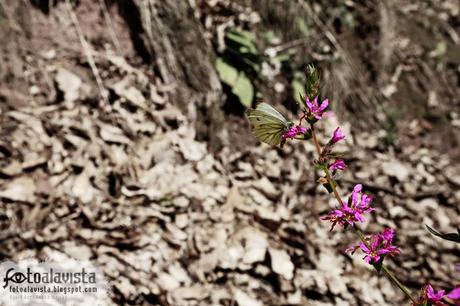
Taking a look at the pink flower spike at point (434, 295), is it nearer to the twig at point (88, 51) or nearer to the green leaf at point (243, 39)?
the twig at point (88, 51)

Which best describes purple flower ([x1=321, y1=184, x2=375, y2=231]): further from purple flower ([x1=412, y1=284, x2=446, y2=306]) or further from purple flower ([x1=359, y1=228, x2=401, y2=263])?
purple flower ([x1=412, y1=284, x2=446, y2=306])

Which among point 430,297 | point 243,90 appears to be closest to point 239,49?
point 243,90

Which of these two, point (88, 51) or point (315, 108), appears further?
point (88, 51)

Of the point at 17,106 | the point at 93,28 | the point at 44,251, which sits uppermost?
the point at 93,28

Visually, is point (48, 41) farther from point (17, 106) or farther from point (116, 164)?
point (116, 164)

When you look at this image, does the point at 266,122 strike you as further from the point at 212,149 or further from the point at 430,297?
the point at 212,149

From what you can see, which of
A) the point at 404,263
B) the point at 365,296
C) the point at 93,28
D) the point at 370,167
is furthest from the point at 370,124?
the point at 93,28
